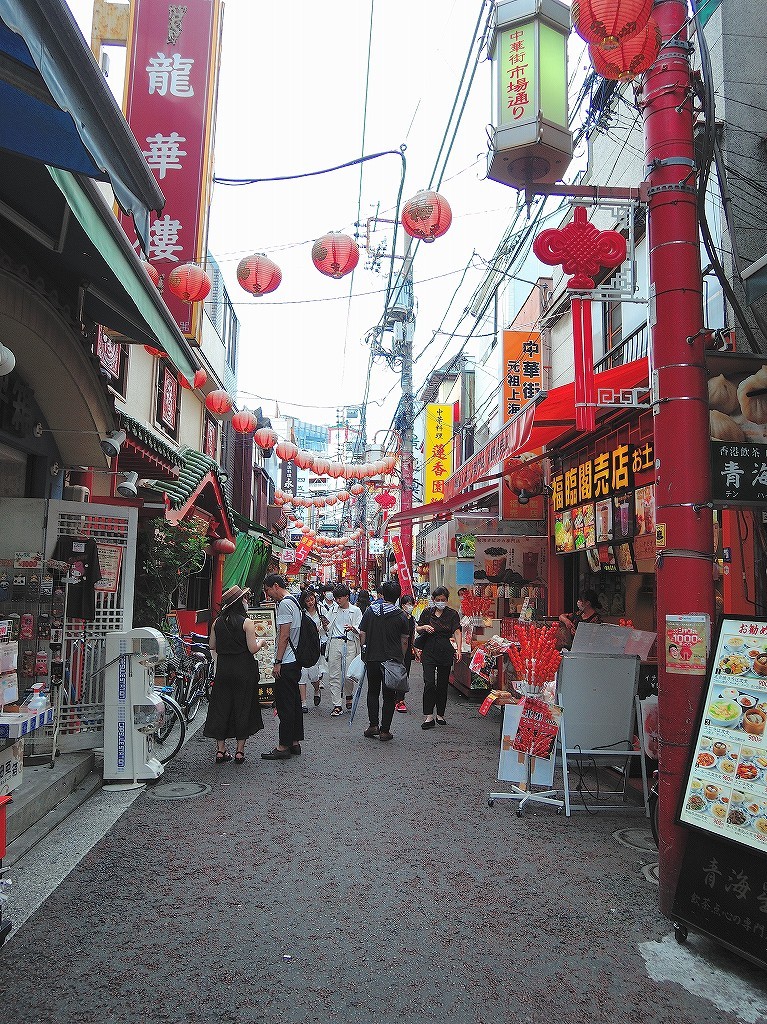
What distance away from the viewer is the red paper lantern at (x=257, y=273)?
28.1 feet

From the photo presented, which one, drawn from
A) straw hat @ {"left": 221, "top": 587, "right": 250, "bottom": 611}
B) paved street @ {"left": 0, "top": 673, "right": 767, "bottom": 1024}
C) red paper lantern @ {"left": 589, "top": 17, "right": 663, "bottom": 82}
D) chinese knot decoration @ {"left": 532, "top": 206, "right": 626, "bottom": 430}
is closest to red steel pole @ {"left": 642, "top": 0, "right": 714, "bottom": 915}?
red paper lantern @ {"left": 589, "top": 17, "right": 663, "bottom": 82}

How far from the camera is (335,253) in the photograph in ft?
27.5

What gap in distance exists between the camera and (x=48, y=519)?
295 inches

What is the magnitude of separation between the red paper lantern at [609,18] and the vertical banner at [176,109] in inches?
242

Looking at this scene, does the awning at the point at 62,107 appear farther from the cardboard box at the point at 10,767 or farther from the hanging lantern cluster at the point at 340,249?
the hanging lantern cluster at the point at 340,249

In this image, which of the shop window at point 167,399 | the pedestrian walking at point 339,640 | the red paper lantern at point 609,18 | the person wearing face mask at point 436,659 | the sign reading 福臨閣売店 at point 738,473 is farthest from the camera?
the shop window at point 167,399

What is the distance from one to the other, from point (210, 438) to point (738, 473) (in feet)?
64.7

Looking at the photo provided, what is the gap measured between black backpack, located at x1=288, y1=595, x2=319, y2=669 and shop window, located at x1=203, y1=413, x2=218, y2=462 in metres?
13.7

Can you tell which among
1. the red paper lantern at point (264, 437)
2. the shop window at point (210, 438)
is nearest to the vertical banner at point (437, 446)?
the shop window at point (210, 438)

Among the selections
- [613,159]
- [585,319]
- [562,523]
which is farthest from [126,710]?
[613,159]

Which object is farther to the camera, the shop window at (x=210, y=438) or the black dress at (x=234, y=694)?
the shop window at (x=210, y=438)

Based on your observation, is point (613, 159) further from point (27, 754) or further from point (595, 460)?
point (27, 754)

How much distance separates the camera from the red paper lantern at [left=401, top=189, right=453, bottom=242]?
7969mm

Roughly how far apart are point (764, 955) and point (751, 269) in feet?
21.5
